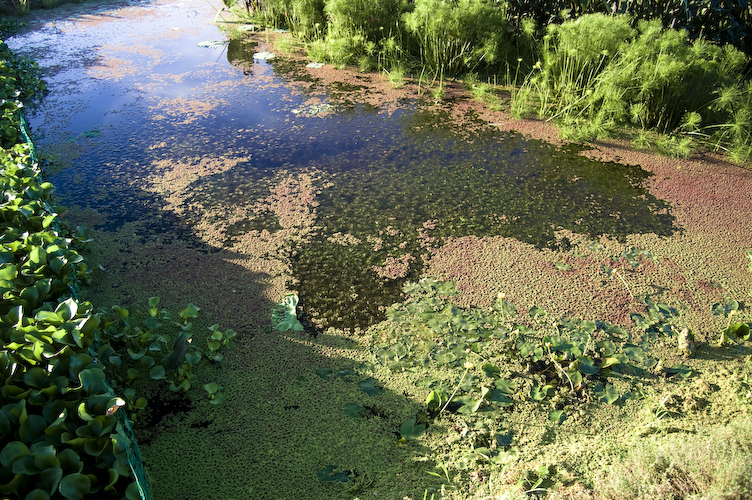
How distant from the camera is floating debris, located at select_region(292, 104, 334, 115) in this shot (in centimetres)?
375

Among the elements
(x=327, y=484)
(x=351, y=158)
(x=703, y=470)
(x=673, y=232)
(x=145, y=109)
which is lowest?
(x=327, y=484)

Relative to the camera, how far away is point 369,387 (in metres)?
1.68

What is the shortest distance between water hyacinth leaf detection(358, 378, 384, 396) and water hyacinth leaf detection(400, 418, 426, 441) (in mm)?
159

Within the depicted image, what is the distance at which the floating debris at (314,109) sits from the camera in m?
3.75

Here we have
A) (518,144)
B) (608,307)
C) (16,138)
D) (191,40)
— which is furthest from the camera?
(191,40)

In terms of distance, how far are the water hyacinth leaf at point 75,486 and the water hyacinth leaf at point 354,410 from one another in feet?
2.52

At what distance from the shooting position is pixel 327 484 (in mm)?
1380

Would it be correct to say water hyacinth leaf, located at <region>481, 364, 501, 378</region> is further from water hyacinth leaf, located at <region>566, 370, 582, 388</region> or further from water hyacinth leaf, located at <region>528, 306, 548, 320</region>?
water hyacinth leaf, located at <region>528, 306, 548, 320</region>

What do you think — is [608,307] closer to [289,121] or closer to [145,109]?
[289,121]

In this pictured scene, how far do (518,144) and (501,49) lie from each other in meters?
1.42

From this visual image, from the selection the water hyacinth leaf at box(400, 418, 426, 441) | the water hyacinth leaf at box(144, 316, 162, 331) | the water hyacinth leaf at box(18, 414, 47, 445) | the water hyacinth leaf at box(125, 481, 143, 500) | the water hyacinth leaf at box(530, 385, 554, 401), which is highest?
the water hyacinth leaf at box(18, 414, 47, 445)

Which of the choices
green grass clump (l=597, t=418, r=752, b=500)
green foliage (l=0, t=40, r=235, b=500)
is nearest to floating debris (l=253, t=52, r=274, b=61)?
green foliage (l=0, t=40, r=235, b=500)

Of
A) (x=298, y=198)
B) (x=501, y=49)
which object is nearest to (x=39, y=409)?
(x=298, y=198)

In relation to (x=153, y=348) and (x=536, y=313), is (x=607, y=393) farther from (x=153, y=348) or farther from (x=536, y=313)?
(x=153, y=348)
